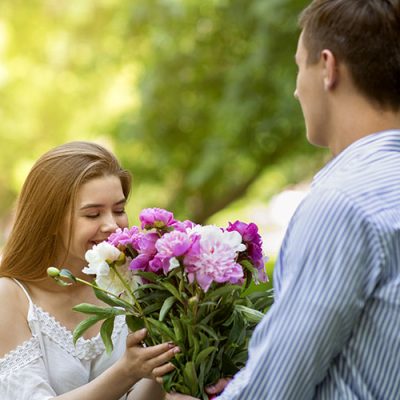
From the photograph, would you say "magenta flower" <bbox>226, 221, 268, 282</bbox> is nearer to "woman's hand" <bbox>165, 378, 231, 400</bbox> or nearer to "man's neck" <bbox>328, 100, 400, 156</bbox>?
"woman's hand" <bbox>165, 378, 231, 400</bbox>

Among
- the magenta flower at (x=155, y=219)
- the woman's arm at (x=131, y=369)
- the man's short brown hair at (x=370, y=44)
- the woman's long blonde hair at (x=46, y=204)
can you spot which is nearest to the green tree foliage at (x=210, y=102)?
the woman's long blonde hair at (x=46, y=204)

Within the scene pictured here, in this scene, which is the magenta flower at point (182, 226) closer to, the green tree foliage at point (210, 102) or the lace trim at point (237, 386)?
the lace trim at point (237, 386)

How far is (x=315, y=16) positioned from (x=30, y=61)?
21219 mm

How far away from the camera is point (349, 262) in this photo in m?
1.69

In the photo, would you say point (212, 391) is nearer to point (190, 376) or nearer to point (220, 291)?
point (190, 376)

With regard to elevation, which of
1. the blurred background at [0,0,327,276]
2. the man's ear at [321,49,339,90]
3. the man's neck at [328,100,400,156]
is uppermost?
the man's ear at [321,49,339,90]

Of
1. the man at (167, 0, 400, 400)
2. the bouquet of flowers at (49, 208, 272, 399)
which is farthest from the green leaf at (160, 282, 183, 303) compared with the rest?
the man at (167, 0, 400, 400)

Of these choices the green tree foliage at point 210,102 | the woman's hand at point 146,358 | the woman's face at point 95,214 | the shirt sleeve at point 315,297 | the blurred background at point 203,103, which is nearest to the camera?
the shirt sleeve at point 315,297

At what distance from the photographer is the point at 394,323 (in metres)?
1.72

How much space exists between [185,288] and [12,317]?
2.74 ft

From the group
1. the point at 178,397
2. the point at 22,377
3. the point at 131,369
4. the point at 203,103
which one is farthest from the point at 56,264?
the point at 203,103

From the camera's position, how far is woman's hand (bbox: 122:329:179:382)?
230 centimetres

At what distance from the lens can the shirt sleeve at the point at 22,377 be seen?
2.78 meters

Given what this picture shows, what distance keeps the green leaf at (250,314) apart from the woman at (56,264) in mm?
581
